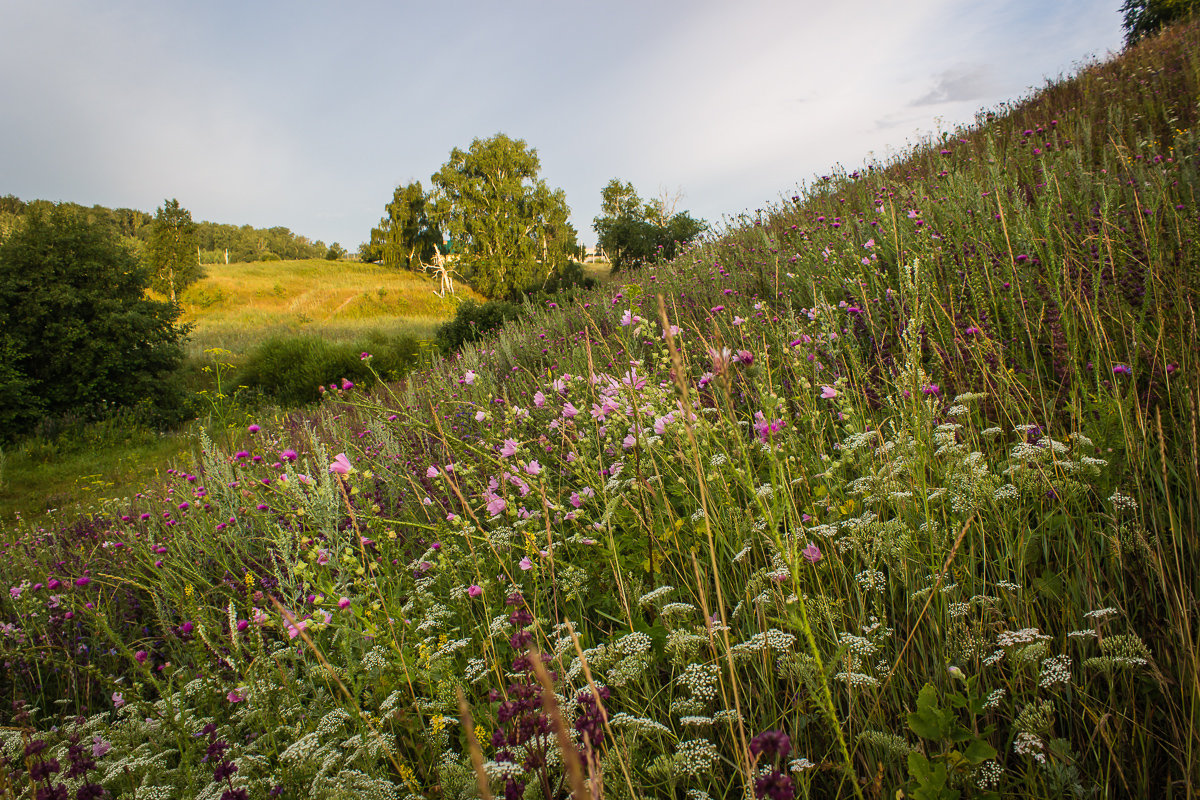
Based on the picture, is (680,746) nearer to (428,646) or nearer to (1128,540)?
(428,646)

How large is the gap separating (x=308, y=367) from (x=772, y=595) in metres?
15.5

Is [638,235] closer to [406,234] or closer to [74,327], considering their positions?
[74,327]

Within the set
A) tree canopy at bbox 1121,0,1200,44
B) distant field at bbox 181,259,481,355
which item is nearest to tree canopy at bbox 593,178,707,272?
distant field at bbox 181,259,481,355

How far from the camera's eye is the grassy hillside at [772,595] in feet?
3.46

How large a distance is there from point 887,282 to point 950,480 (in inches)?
89.8

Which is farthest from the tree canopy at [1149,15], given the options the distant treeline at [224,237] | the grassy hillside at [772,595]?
the distant treeline at [224,237]

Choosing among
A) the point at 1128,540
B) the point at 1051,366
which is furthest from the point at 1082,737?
the point at 1051,366

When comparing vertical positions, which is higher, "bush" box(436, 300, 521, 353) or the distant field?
the distant field

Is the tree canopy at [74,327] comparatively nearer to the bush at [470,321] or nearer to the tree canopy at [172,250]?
the bush at [470,321]

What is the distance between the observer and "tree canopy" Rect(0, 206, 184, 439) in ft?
40.9

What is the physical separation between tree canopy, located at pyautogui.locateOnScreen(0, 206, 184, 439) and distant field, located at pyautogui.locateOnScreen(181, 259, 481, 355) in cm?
850

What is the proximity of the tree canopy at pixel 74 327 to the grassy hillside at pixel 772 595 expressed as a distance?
1287 centimetres

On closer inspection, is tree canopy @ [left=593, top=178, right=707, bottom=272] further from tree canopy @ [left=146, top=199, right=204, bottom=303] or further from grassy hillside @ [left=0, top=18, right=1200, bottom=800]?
tree canopy @ [left=146, top=199, right=204, bottom=303]

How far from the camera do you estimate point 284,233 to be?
252ft
